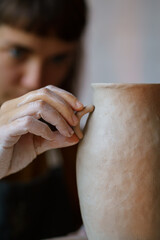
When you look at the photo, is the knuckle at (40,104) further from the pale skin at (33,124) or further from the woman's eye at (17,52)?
the woman's eye at (17,52)

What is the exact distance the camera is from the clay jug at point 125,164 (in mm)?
474

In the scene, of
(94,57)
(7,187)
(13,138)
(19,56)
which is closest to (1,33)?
(19,56)

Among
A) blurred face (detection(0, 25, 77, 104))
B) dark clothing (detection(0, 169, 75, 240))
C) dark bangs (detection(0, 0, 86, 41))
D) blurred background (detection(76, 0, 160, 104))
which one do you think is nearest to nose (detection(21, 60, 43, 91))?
blurred face (detection(0, 25, 77, 104))

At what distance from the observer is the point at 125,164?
0.47 metres

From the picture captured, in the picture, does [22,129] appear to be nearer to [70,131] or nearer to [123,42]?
[70,131]

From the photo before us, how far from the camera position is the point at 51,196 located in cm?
129

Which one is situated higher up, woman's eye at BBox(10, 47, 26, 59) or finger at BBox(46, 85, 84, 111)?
finger at BBox(46, 85, 84, 111)

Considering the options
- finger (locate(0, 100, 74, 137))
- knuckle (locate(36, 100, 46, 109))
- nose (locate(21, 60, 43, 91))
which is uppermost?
knuckle (locate(36, 100, 46, 109))

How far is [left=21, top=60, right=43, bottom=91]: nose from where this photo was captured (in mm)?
1050

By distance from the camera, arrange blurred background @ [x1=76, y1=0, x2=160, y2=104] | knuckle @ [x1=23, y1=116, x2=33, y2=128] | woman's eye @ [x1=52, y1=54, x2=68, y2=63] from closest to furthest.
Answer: knuckle @ [x1=23, y1=116, x2=33, y2=128] → woman's eye @ [x1=52, y1=54, x2=68, y2=63] → blurred background @ [x1=76, y1=0, x2=160, y2=104]

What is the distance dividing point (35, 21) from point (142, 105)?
0.62 m

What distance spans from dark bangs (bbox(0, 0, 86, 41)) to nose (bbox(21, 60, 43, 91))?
10 cm

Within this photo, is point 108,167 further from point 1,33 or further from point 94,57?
point 94,57

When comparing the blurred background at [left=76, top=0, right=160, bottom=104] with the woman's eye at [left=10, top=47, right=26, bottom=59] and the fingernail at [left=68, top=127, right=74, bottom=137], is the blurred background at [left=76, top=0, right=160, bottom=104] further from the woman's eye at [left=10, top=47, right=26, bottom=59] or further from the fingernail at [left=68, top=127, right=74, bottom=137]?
the fingernail at [left=68, top=127, right=74, bottom=137]
